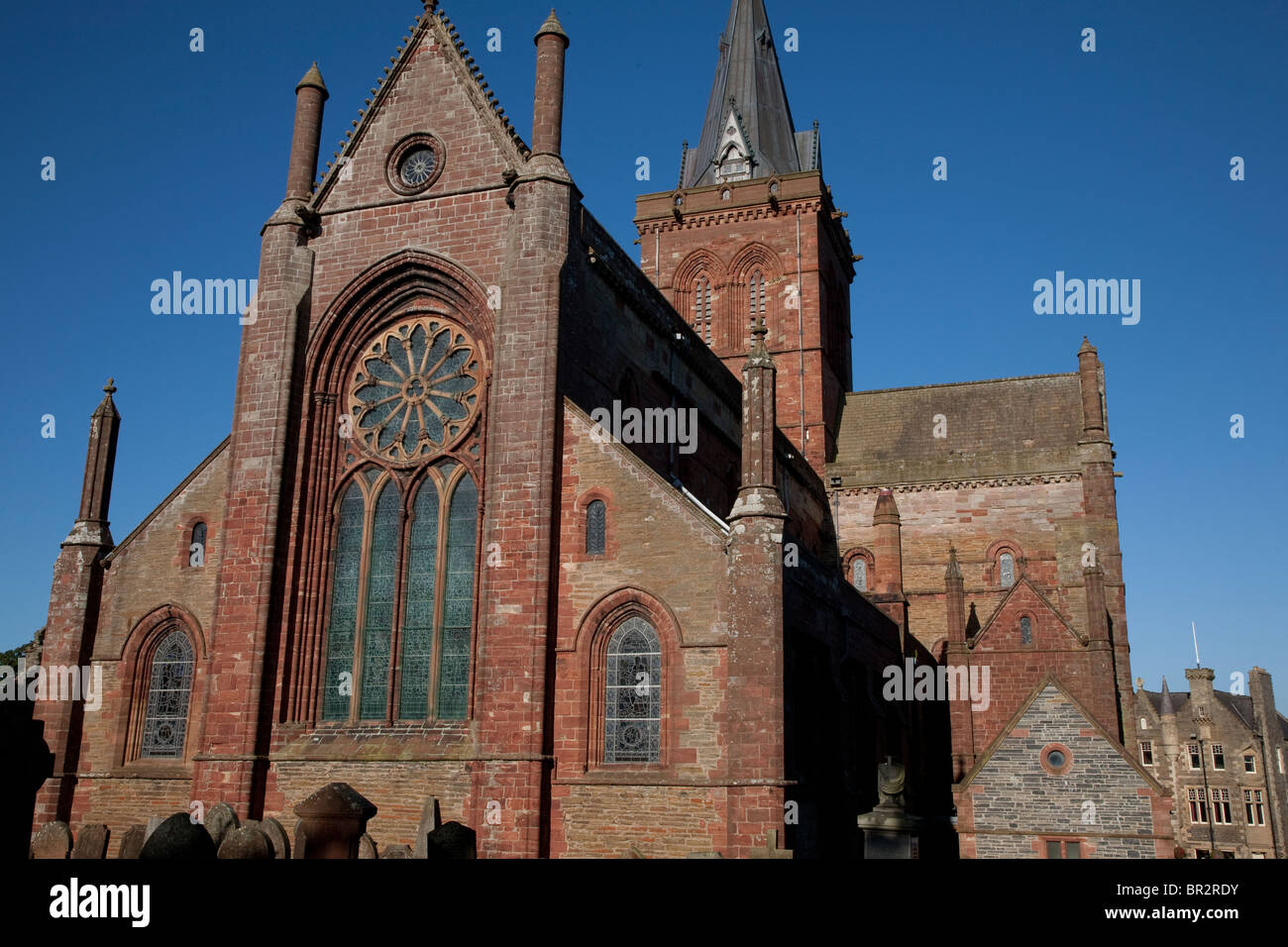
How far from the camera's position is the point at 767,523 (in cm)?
1830

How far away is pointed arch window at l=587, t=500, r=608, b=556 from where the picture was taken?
19.5 meters

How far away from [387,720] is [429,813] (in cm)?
264

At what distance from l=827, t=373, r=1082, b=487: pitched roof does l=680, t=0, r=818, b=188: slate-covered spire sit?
1140 cm

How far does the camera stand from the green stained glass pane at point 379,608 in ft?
67.3

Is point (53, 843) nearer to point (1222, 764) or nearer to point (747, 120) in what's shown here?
point (747, 120)

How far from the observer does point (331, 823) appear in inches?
416

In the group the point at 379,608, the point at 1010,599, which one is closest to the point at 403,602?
the point at 379,608

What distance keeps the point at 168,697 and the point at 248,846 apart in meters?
12.4

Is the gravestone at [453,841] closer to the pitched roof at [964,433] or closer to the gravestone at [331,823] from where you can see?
the gravestone at [331,823]

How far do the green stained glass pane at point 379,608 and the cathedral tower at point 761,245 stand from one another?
23712mm

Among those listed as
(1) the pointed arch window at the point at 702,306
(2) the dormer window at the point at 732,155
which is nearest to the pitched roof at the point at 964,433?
(1) the pointed arch window at the point at 702,306

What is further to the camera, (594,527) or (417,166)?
(417,166)

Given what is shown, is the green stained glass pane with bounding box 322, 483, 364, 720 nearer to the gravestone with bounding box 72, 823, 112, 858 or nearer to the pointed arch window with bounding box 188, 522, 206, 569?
the pointed arch window with bounding box 188, 522, 206, 569
